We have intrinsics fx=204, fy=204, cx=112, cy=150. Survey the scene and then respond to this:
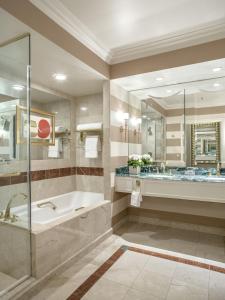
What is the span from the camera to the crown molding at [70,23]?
1844mm

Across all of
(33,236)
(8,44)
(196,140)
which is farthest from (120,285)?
(8,44)

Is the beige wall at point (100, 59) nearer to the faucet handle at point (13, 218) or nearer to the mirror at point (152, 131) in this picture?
the mirror at point (152, 131)

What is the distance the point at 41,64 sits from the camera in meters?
2.46

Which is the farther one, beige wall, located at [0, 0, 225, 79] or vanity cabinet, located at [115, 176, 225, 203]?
vanity cabinet, located at [115, 176, 225, 203]

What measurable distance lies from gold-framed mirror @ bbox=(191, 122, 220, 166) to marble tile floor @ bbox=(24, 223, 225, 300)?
4.70ft

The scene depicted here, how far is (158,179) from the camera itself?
2.85 m

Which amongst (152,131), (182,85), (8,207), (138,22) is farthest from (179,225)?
(138,22)

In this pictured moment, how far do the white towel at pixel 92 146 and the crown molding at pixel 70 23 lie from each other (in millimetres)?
1329

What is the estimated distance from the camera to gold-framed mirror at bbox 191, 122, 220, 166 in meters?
3.10

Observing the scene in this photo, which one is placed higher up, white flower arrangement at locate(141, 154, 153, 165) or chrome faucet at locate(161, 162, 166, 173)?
white flower arrangement at locate(141, 154, 153, 165)

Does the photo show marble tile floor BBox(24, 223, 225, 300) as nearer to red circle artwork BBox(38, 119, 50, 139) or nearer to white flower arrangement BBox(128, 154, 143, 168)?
white flower arrangement BBox(128, 154, 143, 168)

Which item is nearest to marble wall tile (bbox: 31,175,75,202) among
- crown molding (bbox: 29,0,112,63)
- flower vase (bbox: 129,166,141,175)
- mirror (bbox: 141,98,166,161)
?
flower vase (bbox: 129,166,141,175)

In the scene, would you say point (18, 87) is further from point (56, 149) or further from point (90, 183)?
point (90, 183)

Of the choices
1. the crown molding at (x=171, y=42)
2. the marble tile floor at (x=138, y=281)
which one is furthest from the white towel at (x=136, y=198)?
the crown molding at (x=171, y=42)
